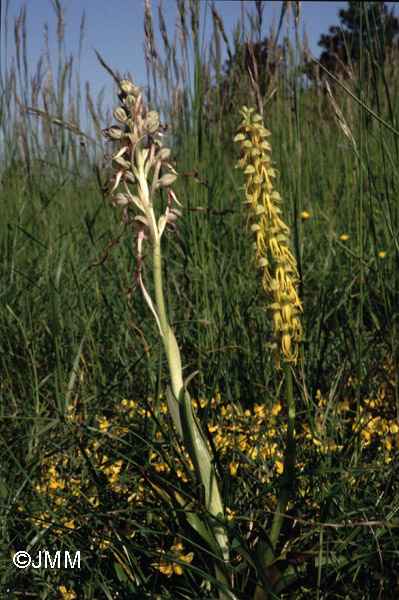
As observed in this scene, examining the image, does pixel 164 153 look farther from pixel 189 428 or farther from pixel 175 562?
pixel 175 562

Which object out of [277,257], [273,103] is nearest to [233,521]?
[277,257]

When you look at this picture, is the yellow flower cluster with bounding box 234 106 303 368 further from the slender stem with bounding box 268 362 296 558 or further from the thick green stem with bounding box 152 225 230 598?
the thick green stem with bounding box 152 225 230 598

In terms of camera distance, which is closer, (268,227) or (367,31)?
(268,227)

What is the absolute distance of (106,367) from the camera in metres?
2.06

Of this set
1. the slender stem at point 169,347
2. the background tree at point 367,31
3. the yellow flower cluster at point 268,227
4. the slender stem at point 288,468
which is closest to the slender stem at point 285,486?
the slender stem at point 288,468

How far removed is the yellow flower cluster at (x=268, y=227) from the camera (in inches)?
41.1

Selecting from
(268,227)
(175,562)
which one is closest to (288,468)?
(175,562)

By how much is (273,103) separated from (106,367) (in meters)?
1.80

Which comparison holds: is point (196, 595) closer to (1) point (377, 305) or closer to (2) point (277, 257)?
(2) point (277, 257)

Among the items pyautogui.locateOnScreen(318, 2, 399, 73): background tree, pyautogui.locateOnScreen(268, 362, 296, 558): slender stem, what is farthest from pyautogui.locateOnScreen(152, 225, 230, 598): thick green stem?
pyautogui.locateOnScreen(318, 2, 399, 73): background tree

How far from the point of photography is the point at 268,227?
1.07 meters

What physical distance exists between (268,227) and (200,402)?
76cm

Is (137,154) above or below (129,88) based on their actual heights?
below

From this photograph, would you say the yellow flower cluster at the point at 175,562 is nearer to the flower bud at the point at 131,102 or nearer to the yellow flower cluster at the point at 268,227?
the yellow flower cluster at the point at 268,227
